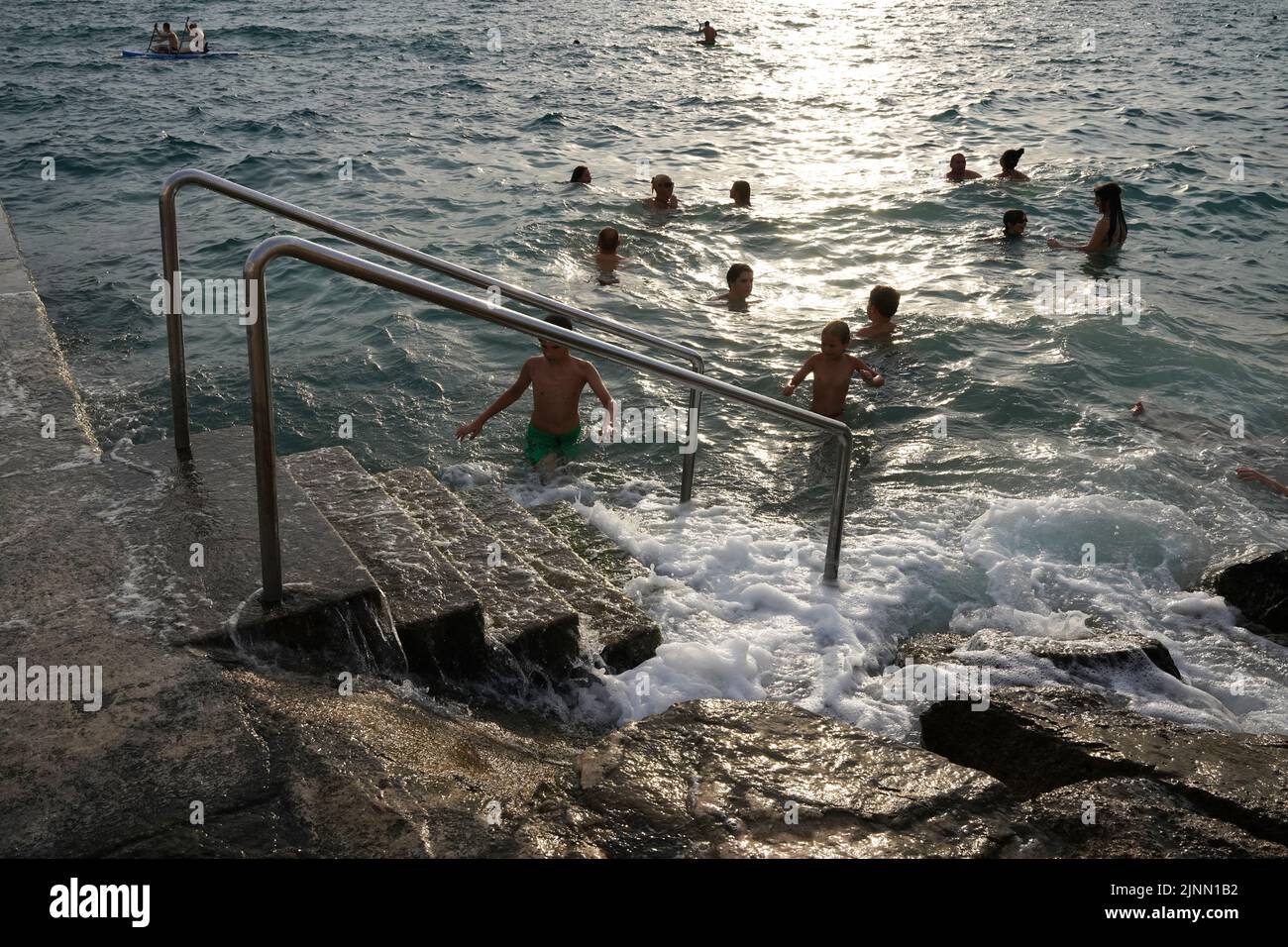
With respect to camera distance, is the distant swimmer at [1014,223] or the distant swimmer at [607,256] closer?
the distant swimmer at [607,256]

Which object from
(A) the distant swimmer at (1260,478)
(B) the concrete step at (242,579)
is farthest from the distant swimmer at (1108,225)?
(B) the concrete step at (242,579)

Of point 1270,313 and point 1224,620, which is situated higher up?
point 1270,313

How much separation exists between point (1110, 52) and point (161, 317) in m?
25.7

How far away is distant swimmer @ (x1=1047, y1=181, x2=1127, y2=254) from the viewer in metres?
12.1

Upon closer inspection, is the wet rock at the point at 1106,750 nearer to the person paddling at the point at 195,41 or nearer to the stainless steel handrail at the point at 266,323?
the stainless steel handrail at the point at 266,323

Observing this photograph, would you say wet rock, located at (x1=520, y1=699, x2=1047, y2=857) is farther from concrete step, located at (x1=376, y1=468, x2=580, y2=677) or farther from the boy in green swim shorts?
the boy in green swim shorts

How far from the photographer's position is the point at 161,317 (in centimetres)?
963

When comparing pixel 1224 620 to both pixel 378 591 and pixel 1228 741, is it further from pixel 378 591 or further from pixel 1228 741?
pixel 378 591

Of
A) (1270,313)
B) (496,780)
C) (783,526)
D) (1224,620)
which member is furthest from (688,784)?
(1270,313)

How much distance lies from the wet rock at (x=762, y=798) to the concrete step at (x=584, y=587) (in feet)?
2.69

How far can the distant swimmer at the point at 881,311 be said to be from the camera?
30.8ft

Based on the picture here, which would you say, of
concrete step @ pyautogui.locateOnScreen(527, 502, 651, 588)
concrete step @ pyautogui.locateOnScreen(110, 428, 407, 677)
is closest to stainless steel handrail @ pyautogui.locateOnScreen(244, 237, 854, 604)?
concrete step @ pyautogui.locateOnScreen(110, 428, 407, 677)

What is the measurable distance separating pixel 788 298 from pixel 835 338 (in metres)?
3.29

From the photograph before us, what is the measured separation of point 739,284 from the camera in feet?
34.5
